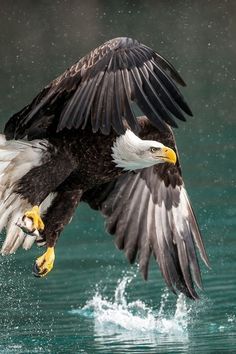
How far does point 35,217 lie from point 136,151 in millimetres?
684

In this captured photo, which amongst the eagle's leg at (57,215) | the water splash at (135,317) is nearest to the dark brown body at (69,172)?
the eagle's leg at (57,215)

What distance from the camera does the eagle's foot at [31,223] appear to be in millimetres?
7789

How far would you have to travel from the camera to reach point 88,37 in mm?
19797

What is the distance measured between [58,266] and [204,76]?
332 inches

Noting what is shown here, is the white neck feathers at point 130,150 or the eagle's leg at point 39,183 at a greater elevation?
the white neck feathers at point 130,150

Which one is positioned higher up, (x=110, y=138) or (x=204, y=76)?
(x=110, y=138)

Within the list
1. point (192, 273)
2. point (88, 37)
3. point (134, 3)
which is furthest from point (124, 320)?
point (134, 3)

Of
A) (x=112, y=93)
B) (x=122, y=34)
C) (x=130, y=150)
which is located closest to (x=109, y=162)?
(x=130, y=150)

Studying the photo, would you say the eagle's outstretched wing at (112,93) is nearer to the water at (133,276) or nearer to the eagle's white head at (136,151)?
the eagle's white head at (136,151)

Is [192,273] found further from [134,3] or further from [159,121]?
[134,3]

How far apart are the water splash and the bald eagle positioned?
0.18 metres

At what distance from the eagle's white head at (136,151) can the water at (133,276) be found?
982 mm

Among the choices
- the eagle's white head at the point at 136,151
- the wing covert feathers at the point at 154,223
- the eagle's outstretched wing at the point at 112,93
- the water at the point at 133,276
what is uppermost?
the eagle's outstretched wing at the point at 112,93

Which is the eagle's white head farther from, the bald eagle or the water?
the water
